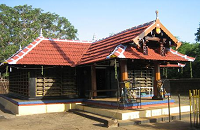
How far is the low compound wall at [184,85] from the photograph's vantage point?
67.8 feet

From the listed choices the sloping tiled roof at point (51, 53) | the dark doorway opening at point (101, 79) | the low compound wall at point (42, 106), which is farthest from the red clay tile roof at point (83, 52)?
the low compound wall at point (42, 106)

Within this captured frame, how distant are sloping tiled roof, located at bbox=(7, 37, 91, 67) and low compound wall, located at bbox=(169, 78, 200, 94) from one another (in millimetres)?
11406

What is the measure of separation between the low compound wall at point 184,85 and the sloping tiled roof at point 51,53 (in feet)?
37.4

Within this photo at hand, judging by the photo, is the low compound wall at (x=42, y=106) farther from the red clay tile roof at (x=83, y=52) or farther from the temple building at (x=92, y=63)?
the red clay tile roof at (x=83, y=52)

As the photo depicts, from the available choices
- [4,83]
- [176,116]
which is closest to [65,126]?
[176,116]

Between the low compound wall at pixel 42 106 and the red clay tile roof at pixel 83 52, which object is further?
the low compound wall at pixel 42 106

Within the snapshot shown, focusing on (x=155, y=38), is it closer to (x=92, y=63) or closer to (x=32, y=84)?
(x=92, y=63)

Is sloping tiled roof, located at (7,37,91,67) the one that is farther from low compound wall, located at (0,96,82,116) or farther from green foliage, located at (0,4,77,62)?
green foliage, located at (0,4,77,62)

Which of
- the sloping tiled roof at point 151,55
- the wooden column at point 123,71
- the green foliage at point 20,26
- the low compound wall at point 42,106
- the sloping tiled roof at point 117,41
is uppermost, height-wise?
the green foliage at point 20,26

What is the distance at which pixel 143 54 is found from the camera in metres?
10.4

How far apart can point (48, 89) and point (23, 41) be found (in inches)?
737

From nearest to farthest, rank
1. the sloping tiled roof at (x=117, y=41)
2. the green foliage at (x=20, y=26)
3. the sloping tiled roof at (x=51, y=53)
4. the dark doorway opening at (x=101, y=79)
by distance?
the sloping tiled roof at (x=117, y=41) → the sloping tiled roof at (x=51, y=53) → the dark doorway opening at (x=101, y=79) → the green foliage at (x=20, y=26)

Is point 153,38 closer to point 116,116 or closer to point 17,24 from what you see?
point 116,116

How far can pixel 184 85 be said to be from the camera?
71.8 feet
